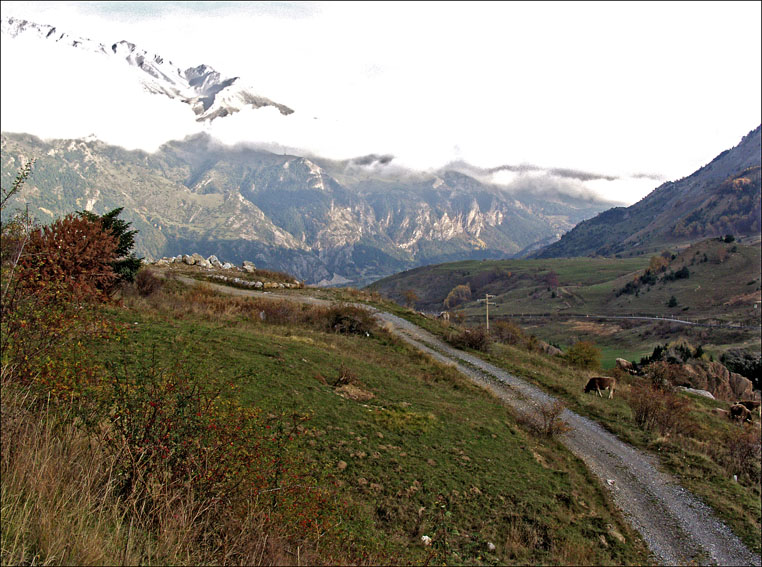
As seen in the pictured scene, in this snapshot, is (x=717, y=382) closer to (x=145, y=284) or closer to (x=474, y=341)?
(x=474, y=341)

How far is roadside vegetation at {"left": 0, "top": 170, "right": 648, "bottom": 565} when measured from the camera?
138 inches

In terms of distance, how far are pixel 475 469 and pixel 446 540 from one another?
3.08 metres

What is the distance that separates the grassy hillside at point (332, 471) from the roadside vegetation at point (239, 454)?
3 centimetres

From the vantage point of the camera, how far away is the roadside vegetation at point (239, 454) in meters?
3.50

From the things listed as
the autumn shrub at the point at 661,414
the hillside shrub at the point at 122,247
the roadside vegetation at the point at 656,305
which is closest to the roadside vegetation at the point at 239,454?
the hillside shrub at the point at 122,247

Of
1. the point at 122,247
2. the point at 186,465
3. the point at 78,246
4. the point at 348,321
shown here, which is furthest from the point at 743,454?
the point at 122,247

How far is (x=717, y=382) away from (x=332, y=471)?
40.5 meters

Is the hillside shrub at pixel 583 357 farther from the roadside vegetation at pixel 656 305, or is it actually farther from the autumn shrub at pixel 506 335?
the roadside vegetation at pixel 656 305

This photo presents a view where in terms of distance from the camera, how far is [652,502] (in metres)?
11.5

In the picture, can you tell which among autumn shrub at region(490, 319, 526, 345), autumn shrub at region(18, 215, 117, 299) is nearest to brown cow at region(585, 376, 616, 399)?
autumn shrub at region(490, 319, 526, 345)

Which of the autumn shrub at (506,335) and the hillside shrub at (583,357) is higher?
the autumn shrub at (506,335)

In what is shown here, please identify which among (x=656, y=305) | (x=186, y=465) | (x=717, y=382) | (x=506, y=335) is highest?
(x=186, y=465)

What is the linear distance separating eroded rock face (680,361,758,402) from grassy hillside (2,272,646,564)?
27110mm

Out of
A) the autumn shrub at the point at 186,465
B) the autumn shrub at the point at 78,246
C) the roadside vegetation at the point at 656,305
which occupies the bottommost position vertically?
the roadside vegetation at the point at 656,305
